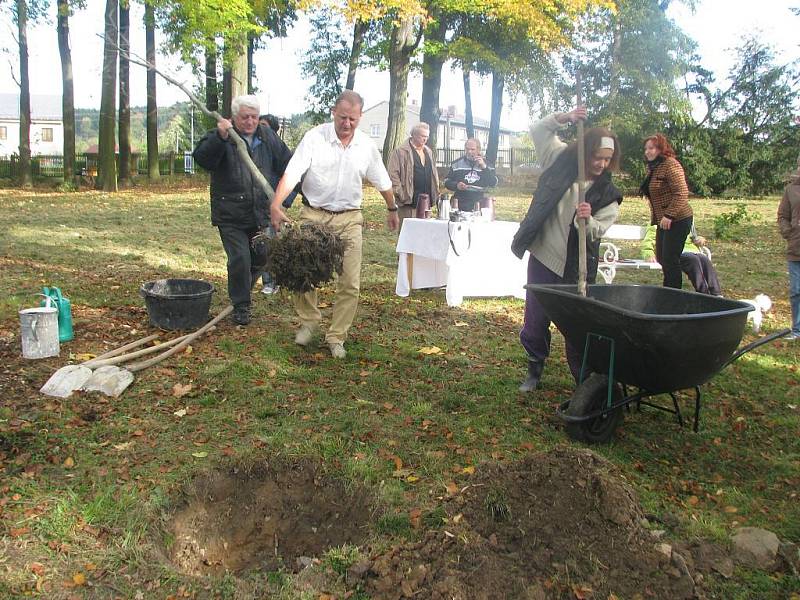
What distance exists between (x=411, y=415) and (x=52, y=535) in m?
2.23

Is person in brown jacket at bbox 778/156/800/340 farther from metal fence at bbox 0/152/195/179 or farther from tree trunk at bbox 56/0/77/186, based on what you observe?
metal fence at bbox 0/152/195/179

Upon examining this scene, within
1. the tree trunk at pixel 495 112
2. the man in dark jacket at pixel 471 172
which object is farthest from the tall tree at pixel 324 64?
the man in dark jacket at pixel 471 172

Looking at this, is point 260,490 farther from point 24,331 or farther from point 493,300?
point 493,300

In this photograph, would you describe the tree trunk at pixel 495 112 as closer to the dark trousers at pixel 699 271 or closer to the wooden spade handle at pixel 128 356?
the dark trousers at pixel 699 271

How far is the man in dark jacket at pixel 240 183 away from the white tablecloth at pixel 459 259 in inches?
82.9

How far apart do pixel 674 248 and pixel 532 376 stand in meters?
3.12

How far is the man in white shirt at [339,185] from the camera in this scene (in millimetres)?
5223

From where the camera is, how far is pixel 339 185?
5.43 m

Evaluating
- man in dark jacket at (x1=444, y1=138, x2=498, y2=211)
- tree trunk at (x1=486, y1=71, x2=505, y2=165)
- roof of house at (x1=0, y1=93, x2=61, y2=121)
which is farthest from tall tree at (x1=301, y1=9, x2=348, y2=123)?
roof of house at (x1=0, y1=93, x2=61, y2=121)

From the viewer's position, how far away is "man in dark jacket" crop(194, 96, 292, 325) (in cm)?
583

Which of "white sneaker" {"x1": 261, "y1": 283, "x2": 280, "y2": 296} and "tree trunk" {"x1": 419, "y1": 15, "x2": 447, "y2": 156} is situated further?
"tree trunk" {"x1": 419, "y1": 15, "x2": 447, "y2": 156}

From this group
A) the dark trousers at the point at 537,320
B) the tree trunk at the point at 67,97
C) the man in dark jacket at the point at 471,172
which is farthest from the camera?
the tree trunk at the point at 67,97

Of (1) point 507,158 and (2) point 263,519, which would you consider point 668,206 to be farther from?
(1) point 507,158

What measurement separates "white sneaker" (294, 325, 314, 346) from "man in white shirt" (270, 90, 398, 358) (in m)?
0.04
